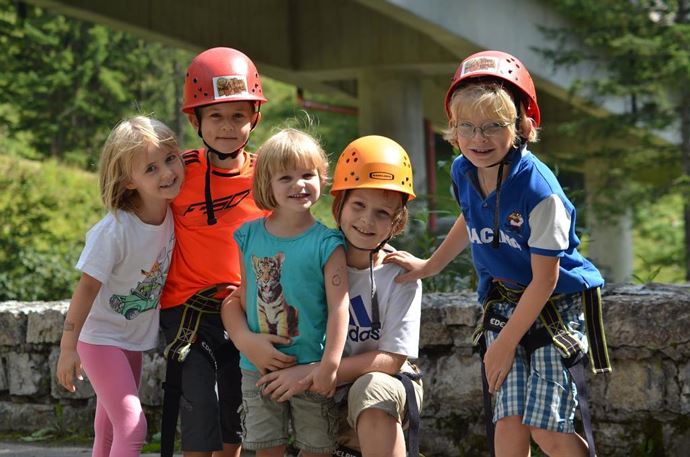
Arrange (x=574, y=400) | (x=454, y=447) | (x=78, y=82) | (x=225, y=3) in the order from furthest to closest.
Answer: (x=78, y=82)
(x=225, y=3)
(x=454, y=447)
(x=574, y=400)

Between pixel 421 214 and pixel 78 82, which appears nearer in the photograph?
pixel 421 214

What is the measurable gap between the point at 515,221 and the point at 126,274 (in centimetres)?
154

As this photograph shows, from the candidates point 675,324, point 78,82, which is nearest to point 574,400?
point 675,324

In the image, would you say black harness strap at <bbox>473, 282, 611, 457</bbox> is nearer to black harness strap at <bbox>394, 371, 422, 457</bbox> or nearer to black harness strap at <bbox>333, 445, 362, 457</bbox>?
black harness strap at <bbox>394, 371, 422, 457</bbox>

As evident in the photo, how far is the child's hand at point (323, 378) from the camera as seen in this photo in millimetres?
3764

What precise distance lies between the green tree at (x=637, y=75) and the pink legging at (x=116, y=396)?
13211mm

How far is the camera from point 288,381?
151 inches

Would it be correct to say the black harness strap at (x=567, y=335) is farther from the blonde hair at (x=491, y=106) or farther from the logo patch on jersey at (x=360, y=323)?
the blonde hair at (x=491, y=106)

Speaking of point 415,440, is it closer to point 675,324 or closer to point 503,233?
point 503,233

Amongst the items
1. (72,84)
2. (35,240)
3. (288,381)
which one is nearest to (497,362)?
(288,381)

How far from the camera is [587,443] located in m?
3.71

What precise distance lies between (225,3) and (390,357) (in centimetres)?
1472

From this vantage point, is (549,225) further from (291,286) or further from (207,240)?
(207,240)

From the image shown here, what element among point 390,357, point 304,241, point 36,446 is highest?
point 304,241
